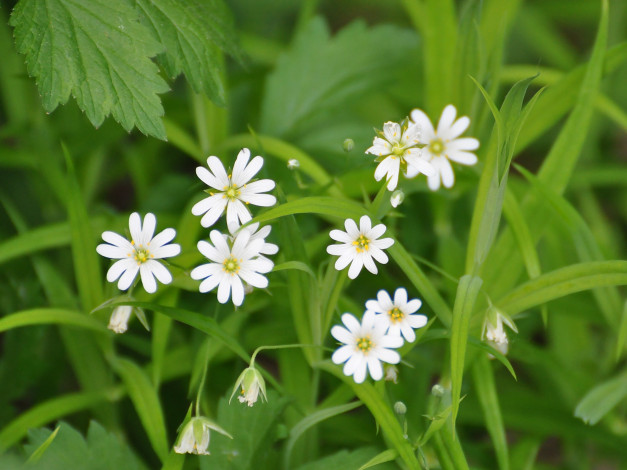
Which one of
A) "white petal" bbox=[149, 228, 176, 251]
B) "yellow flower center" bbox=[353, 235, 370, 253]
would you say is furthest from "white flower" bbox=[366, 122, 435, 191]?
"white petal" bbox=[149, 228, 176, 251]

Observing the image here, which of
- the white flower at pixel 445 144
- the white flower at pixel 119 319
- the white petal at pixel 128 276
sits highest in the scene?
the white flower at pixel 445 144

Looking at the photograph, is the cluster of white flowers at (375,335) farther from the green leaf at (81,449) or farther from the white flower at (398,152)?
the green leaf at (81,449)

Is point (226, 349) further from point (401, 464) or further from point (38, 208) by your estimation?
point (38, 208)

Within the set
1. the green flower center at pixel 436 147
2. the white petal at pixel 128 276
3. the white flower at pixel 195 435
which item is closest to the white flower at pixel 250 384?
the white flower at pixel 195 435

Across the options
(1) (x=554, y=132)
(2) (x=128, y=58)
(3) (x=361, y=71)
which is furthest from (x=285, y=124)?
(1) (x=554, y=132)

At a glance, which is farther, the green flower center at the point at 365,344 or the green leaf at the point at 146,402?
the green leaf at the point at 146,402
